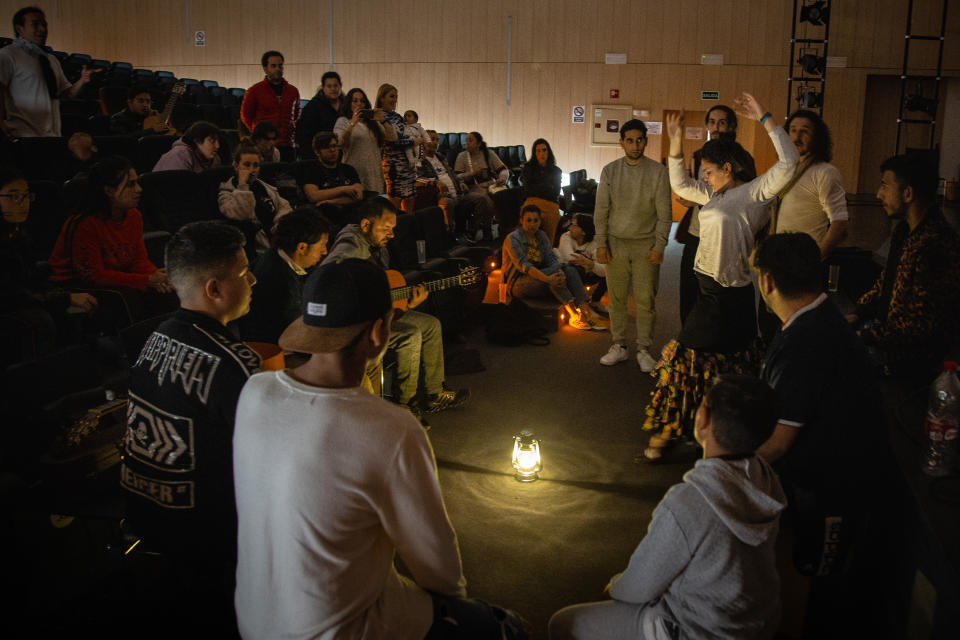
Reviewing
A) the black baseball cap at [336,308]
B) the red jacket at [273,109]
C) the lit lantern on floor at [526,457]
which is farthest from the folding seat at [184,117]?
the black baseball cap at [336,308]

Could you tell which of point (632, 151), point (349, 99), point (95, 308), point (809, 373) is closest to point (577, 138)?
point (349, 99)

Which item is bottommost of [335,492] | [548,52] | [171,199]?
[335,492]

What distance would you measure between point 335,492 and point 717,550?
878 mm

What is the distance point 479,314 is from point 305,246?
308 cm

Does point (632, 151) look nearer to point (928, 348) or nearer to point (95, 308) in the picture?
point (928, 348)

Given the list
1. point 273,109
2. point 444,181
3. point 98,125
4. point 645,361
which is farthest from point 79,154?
point 645,361

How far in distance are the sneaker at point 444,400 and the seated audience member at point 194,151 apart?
2.33 metres

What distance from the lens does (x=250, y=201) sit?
194 inches

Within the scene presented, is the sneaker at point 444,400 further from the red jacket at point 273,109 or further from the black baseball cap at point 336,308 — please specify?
the red jacket at point 273,109

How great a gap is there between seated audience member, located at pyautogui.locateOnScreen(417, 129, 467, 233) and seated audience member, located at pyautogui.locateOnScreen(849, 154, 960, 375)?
4666mm

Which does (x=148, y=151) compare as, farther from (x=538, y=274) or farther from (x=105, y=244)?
(x=538, y=274)

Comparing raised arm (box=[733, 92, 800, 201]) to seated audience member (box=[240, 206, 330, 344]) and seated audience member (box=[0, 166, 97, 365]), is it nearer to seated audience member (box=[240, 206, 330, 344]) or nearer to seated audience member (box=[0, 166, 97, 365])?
seated audience member (box=[240, 206, 330, 344])

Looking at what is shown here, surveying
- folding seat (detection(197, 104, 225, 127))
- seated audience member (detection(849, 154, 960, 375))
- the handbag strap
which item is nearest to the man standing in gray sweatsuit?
the handbag strap

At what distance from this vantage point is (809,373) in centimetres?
223
